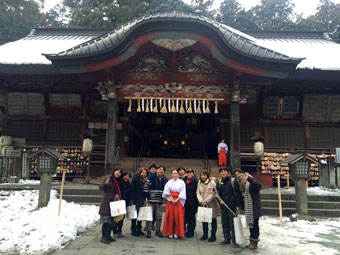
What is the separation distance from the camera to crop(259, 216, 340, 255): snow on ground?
5.45 m

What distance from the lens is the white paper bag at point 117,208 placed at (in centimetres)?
563

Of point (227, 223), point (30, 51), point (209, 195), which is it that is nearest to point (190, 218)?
point (209, 195)

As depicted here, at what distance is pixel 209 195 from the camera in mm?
6035

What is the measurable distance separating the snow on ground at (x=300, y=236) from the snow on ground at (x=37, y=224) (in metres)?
→ 4.33

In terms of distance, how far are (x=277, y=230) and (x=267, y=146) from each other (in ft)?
24.3

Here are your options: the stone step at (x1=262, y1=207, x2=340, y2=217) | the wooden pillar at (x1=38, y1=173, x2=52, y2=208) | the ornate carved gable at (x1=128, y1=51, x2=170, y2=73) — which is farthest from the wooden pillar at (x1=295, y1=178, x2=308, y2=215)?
the wooden pillar at (x1=38, y1=173, x2=52, y2=208)

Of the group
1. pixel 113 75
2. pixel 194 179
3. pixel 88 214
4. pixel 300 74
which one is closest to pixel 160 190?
pixel 194 179

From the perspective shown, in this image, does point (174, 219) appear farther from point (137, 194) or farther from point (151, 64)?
point (151, 64)

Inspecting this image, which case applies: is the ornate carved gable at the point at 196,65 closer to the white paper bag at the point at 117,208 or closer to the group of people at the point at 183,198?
the group of people at the point at 183,198

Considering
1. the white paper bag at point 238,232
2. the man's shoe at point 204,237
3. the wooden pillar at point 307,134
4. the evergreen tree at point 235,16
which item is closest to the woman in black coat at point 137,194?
the man's shoe at point 204,237

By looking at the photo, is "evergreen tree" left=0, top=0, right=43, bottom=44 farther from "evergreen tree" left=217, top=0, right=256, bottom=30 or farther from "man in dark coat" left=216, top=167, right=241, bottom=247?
"man in dark coat" left=216, top=167, right=241, bottom=247

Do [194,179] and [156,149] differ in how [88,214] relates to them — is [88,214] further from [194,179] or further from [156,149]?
[156,149]

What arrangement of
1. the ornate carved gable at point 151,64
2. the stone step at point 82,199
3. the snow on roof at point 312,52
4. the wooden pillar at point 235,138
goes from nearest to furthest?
the stone step at point 82,199 < the wooden pillar at point 235,138 < the ornate carved gable at point 151,64 < the snow on roof at point 312,52

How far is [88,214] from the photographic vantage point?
Answer: 7.52 m
